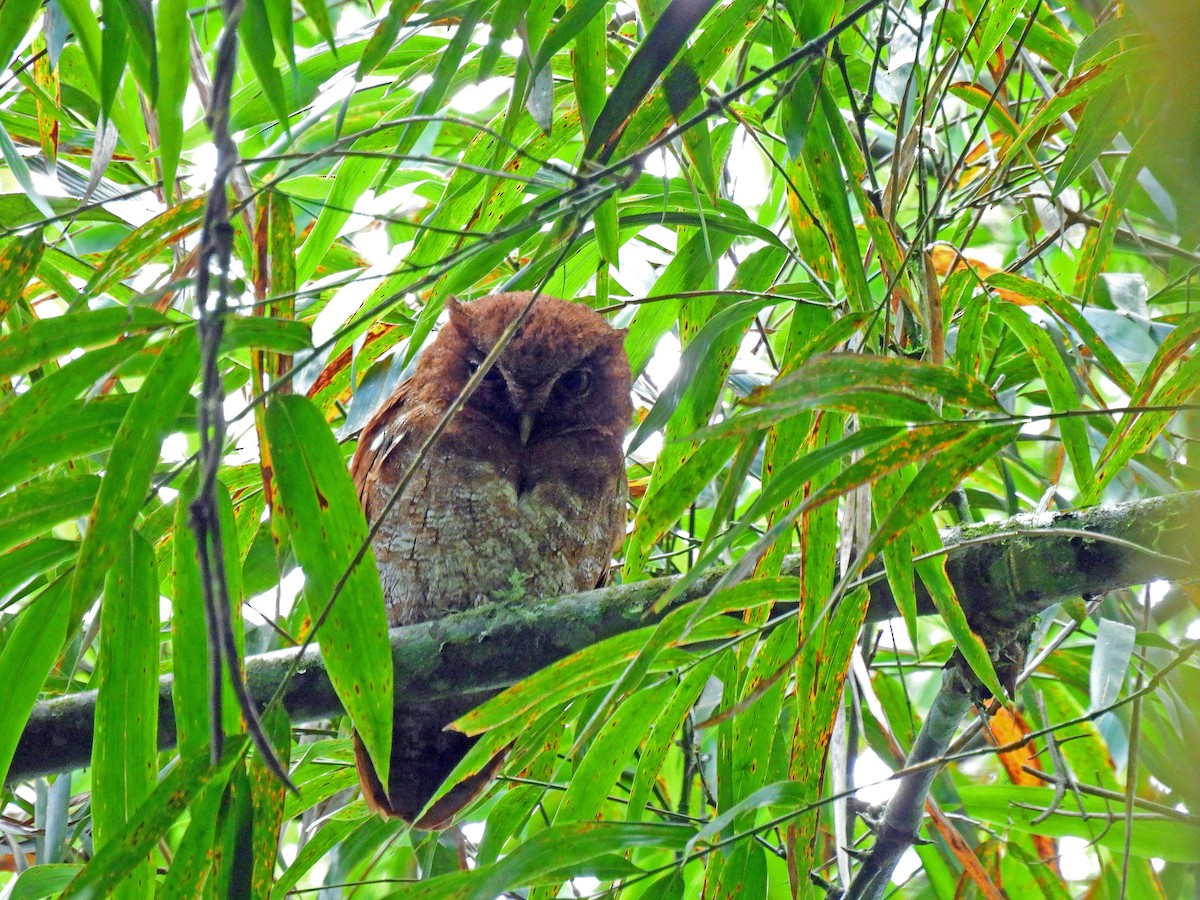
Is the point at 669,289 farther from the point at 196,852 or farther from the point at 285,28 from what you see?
the point at 196,852

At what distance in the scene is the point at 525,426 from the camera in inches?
99.4

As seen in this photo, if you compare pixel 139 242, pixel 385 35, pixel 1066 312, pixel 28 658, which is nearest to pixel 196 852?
pixel 28 658

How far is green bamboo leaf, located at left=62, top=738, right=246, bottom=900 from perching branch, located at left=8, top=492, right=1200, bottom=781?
0.48m

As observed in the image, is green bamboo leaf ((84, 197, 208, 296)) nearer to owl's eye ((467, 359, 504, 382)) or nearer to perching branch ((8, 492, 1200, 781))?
perching branch ((8, 492, 1200, 781))

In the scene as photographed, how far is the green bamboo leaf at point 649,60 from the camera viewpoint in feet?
3.72

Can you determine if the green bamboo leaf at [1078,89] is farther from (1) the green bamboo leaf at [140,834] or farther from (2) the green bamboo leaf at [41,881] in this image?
(2) the green bamboo leaf at [41,881]

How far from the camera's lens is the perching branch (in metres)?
1.39

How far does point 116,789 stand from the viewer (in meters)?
1.38

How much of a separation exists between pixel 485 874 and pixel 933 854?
1.30 m

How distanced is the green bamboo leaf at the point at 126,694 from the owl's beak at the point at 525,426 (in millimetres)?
1210

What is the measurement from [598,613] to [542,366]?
3.35ft

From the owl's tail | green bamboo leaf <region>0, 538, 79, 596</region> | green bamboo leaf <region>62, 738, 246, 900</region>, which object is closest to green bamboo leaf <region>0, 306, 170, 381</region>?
green bamboo leaf <region>0, 538, 79, 596</region>

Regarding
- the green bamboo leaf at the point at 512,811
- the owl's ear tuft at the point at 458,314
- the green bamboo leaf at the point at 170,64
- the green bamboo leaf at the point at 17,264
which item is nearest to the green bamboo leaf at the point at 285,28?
the green bamboo leaf at the point at 170,64

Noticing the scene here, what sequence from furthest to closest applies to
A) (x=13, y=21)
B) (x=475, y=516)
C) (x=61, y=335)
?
(x=475, y=516), (x=13, y=21), (x=61, y=335)
